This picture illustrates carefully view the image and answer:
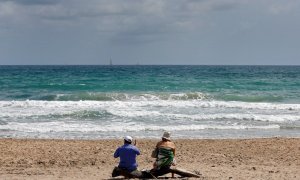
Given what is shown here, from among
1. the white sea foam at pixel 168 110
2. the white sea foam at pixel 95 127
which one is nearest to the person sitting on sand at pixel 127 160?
the white sea foam at pixel 95 127

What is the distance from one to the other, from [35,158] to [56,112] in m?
10.6

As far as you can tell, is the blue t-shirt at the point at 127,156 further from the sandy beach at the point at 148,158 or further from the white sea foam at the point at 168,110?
the white sea foam at the point at 168,110

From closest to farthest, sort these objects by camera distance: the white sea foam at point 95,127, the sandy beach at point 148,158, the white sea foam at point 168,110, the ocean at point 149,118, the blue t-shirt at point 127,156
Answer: the blue t-shirt at point 127,156
the sandy beach at point 148,158
the ocean at point 149,118
the white sea foam at point 95,127
the white sea foam at point 168,110

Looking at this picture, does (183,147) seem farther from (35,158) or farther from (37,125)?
(37,125)

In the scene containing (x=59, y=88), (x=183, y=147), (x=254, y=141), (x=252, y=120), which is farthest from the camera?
(x=59, y=88)

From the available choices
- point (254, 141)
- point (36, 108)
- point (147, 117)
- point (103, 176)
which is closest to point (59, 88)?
point (36, 108)

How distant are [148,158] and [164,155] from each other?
272 cm

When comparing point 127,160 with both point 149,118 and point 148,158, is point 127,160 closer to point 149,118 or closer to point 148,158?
point 148,158

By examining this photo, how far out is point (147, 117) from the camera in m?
22.5

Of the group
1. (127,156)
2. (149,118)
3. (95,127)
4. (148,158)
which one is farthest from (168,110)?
(127,156)

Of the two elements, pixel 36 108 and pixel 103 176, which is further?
pixel 36 108

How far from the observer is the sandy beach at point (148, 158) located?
1173cm

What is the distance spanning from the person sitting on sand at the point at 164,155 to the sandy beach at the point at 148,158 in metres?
0.92

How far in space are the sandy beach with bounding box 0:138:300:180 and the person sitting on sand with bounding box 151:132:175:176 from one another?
92cm
